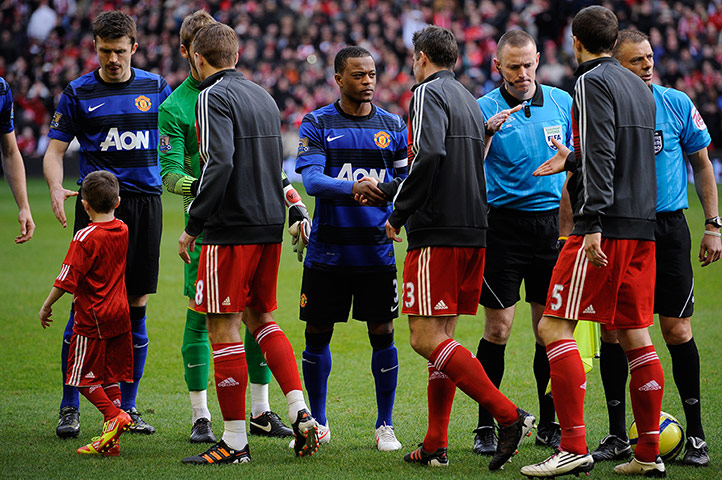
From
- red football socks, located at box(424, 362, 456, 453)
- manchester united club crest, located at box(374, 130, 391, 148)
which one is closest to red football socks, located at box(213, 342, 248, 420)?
red football socks, located at box(424, 362, 456, 453)

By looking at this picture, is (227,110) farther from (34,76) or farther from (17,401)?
(34,76)

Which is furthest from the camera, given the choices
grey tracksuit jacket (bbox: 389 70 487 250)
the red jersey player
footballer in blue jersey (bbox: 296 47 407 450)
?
footballer in blue jersey (bbox: 296 47 407 450)

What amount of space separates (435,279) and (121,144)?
2382 mm

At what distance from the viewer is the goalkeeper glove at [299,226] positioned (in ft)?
17.1

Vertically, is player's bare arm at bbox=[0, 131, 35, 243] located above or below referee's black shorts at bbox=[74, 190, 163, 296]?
above

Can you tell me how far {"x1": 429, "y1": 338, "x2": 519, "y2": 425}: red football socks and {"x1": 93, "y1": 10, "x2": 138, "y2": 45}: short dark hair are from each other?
9.51 feet

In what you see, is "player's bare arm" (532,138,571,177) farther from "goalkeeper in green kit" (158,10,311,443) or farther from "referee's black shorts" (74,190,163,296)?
"referee's black shorts" (74,190,163,296)

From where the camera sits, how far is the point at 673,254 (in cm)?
476

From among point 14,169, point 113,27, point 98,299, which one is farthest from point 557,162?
point 14,169

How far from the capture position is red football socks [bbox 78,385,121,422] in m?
4.88

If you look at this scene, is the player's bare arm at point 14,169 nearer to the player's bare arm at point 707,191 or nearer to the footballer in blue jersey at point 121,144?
the footballer in blue jersey at point 121,144

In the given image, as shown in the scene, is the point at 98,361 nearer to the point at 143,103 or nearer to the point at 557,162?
the point at 143,103

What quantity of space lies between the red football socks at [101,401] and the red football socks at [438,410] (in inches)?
68.0

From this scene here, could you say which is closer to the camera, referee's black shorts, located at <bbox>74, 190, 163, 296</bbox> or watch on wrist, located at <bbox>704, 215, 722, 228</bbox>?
watch on wrist, located at <bbox>704, 215, 722, 228</bbox>
